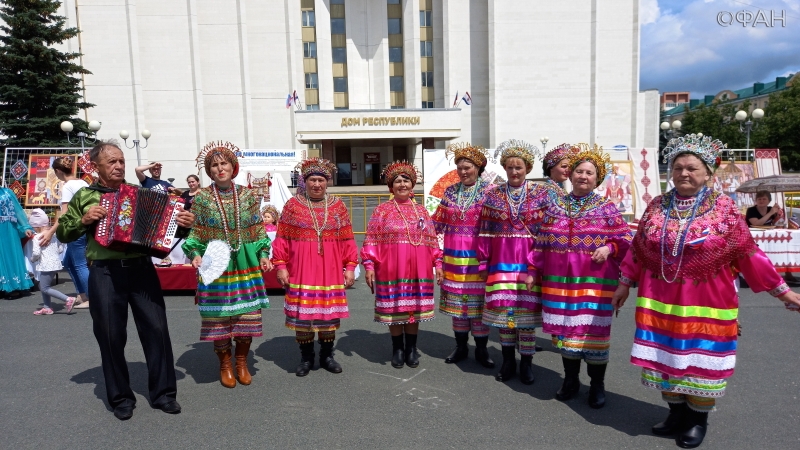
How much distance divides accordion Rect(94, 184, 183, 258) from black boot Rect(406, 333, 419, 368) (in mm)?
2290

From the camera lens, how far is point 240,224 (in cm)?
412

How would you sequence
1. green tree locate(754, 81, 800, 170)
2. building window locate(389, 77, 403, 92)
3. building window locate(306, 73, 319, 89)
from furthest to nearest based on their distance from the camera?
building window locate(389, 77, 403, 92) < building window locate(306, 73, 319, 89) < green tree locate(754, 81, 800, 170)

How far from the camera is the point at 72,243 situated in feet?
21.4

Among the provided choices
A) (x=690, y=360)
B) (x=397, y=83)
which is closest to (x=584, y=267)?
(x=690, y=360)

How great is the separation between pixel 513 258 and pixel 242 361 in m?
2.52

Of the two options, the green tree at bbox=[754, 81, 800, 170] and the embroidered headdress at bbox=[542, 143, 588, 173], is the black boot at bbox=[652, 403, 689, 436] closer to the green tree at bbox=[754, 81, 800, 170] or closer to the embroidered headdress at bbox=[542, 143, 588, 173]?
the embroidered headdress at bbox=[542, 143, 588, 173]

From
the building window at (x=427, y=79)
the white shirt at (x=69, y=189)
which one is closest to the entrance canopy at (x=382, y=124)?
the building window at (x=427, y=79)

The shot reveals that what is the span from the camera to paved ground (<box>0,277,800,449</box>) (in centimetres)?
332

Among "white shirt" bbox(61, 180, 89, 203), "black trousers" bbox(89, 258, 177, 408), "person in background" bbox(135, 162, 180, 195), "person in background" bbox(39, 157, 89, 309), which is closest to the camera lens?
"black trousers" bbox(89, 258, 177, 408)

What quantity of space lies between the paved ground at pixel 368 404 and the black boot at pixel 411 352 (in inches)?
4.2

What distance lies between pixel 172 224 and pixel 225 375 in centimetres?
149

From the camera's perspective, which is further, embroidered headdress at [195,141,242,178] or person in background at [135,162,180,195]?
person in background at [135,162,180,195]

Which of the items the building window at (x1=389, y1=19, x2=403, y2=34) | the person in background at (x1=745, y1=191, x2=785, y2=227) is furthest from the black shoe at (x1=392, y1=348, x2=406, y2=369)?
the building window at (x1=389, y1=19, x2=403, y2=34)

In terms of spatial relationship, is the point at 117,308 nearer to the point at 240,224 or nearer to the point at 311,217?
the point at 240,224
